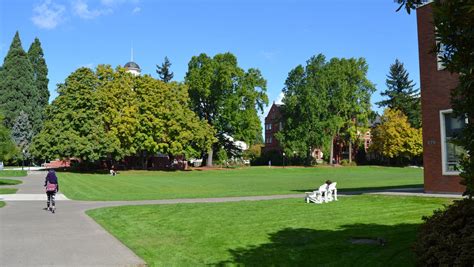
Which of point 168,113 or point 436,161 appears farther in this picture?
point 168,113

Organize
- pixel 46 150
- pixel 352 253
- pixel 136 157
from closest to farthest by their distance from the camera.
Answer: pixel 352 253
pixel 46 150
pixel 136 157

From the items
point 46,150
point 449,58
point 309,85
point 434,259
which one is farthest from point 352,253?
point 309,85

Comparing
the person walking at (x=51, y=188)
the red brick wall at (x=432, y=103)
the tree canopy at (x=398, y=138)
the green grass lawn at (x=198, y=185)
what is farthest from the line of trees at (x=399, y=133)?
the person walking at (x=51, y=188)

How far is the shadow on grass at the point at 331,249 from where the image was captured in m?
7.71

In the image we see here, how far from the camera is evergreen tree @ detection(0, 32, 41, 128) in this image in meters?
77.4

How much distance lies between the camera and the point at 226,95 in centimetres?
6944

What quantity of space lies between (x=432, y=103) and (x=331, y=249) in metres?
12.4

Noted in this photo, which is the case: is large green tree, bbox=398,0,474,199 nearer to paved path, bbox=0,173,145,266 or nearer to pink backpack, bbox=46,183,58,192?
paved path, bbox=0,173,145,266

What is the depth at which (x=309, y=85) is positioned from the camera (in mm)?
77000

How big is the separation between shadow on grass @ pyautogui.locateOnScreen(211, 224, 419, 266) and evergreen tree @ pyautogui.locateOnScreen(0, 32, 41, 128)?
77.9 metres

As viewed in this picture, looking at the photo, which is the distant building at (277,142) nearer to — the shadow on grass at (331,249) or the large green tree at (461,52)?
the shadow on grass at (331,249)

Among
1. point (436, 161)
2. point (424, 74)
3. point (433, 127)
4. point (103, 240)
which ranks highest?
point (424, 74)

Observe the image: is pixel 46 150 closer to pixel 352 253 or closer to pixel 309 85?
pixel 309 85

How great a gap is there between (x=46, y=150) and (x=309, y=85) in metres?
43.3
